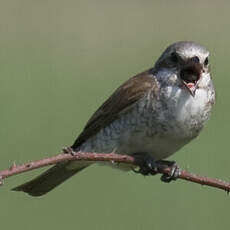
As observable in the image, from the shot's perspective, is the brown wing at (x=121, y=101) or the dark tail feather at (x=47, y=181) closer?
the dark tail feather at (x=47, y=181)

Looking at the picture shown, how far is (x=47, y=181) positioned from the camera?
629 cm

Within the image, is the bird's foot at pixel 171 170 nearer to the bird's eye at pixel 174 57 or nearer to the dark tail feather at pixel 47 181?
the bird's eye at pixel 174 57

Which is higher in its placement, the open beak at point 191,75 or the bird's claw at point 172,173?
the open beak at point 191,75

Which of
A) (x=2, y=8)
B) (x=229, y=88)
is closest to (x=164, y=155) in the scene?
(x=229, y=88)

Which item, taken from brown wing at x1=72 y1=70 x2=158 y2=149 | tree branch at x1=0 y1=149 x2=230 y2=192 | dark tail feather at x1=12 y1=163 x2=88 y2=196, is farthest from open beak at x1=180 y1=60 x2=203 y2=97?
tree branch at x1=0 y1=149 x2=230 y2=192

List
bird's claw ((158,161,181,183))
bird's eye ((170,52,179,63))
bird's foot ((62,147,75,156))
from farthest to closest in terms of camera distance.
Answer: bird's eye ((170,52,179,63)) → bird's claw ((158,161,181,183)) → bird's foot ((62,147,75,156))

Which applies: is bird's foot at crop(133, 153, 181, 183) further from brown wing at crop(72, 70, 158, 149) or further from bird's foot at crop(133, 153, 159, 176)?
brown wing at crop(72, 70, 158, 149)

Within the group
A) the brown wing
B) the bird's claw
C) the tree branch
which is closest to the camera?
the tree branch

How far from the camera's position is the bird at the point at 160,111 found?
5.80 m

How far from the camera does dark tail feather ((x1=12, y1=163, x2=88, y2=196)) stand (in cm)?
589

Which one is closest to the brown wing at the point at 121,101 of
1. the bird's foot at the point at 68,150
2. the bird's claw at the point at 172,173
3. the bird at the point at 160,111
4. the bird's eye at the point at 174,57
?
the bird at the point at 160,111

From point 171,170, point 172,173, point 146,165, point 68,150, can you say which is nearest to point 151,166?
point 146,165

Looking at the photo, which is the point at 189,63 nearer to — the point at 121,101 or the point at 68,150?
the point at 121,101

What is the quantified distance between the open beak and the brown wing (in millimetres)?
263
